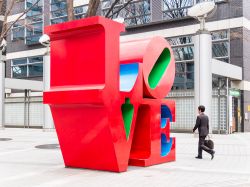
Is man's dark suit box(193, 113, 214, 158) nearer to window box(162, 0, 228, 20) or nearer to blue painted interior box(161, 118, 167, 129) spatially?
blue painted interior box(161, 118, 167, 129)

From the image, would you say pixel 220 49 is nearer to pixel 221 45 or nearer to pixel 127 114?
pixel 221 45

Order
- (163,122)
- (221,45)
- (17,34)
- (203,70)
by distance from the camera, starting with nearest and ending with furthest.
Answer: (163,122)
(203,70)
(221,45)
(17,34)

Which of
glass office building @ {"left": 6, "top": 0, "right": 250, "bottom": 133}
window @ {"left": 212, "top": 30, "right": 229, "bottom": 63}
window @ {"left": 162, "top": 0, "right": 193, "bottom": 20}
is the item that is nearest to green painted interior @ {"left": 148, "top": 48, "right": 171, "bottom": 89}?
glass office building @ {"left": 6, "top": 0, "right": 250, "bottom": 133}

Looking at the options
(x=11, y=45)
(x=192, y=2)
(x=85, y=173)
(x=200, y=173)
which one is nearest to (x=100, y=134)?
(x=85, y=173)

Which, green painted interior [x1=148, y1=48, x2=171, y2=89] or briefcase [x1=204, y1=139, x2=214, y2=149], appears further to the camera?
briefcase [x1=204, y1=139, x2=214, y2=149]

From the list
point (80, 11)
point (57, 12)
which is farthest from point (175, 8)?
point (57, 12)

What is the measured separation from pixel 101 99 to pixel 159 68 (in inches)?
134

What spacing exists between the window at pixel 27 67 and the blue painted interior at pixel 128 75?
2564 cm

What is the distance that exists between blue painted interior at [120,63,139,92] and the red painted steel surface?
1.4 inches

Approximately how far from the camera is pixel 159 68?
37.9ft

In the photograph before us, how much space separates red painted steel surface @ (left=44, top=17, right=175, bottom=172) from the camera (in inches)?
351

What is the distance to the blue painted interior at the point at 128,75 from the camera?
982 centimetres

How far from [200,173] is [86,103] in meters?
3.11

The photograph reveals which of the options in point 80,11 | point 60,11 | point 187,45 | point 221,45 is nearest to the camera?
point 221,45
